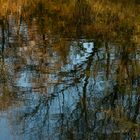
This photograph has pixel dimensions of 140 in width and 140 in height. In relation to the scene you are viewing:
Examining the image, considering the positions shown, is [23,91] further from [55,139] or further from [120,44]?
[120,44]

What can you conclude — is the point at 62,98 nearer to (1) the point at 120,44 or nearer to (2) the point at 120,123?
(2) the point at 120,123

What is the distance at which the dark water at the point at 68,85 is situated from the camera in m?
8.26

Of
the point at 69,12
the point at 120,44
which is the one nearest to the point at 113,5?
the point at 69,12

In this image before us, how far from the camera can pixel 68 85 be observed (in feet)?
34.8

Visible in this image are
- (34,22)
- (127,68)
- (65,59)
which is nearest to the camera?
(127,68)

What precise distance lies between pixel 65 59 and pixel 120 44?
79.5 inches

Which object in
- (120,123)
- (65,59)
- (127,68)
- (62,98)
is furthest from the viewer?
(65,59)

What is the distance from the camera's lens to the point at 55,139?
307 inches

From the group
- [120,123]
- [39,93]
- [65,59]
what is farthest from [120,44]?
[120,123]

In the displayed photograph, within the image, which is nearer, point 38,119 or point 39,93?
point 38,119

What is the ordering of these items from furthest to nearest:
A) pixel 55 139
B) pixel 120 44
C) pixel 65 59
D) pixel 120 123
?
pixel 120 44, pixel 65 59, pixel 120 123, pixel 55 139

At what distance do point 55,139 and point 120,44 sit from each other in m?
6.42

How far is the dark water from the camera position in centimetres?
826

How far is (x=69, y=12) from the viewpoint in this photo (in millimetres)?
19984
